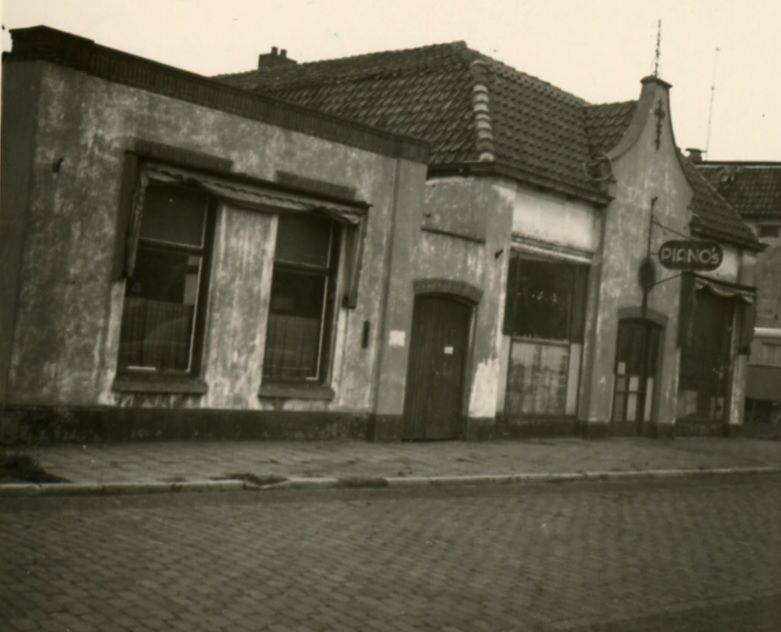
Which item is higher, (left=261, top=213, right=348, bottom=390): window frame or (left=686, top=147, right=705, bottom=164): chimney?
(left=686, top=147, right=705, bottom=164): chimney

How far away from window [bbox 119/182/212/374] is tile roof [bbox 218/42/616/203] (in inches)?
234

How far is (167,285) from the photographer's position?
13445 mm

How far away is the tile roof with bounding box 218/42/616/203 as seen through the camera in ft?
60.1

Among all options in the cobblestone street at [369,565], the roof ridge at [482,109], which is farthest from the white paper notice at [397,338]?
the cobblestone street at [369,565]

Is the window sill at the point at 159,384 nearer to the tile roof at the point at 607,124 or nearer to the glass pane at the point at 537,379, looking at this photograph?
the glass pane at the point at 537,379

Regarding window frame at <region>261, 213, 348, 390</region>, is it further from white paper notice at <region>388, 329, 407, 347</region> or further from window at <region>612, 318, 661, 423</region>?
window at <region>612, 318, 661, 423</region>

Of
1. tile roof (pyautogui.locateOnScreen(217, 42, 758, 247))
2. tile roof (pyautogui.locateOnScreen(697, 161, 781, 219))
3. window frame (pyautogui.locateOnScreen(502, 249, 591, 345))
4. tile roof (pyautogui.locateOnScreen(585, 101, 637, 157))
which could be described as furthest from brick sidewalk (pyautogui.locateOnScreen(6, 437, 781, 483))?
tile roof (pyautogui.locateOnScreen(697, 161, 781, 219))

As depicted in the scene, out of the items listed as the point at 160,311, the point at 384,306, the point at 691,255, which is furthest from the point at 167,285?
the point at 691,255

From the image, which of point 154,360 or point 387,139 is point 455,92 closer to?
point 387,139

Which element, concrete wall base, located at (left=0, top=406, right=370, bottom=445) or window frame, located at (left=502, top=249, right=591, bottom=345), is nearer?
concrete wall base, located at (left=0, top=406, right=370, bottom=445)

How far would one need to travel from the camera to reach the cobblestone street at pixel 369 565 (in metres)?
6.08

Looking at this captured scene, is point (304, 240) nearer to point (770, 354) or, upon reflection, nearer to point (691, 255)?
point (691, 255)

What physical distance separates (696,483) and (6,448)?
10.6m

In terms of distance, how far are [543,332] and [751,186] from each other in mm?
28710
